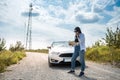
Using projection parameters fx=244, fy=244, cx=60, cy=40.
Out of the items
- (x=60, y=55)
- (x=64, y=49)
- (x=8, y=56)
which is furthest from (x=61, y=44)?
(x=8, y=56)

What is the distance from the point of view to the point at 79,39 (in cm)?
1016

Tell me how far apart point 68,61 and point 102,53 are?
5888mm

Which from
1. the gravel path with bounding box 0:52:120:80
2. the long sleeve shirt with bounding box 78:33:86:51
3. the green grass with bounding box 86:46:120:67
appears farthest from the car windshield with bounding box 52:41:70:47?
the long sleeve shirt with bounding box 78:33:86:51

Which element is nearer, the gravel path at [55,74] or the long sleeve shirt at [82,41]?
the gravel path at [55,74]

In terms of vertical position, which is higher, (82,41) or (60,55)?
(82,41)

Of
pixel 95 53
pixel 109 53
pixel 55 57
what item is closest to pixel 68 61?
pixel 55 57

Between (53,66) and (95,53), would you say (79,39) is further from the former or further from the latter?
(95,53)

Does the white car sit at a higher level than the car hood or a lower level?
lower

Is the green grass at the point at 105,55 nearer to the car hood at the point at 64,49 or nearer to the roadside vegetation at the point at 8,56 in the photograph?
the car hood at the point at 64,49

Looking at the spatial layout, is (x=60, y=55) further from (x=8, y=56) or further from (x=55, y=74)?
(x=8, y=56)

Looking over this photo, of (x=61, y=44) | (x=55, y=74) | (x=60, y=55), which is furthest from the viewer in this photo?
(x=61, y=44)

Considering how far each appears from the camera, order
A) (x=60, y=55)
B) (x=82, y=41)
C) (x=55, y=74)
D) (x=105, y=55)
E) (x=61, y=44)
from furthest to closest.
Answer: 1. (x=105, y=55)
2. (x=61, y=44)
3. (x=60, y=55)
4. (x=55, y=74)
5. (x=82, y=41)

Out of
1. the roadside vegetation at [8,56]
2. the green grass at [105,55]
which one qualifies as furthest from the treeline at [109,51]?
the roadside vegetation at [8,56]

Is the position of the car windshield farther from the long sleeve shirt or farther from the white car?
the long sleeve shirt
